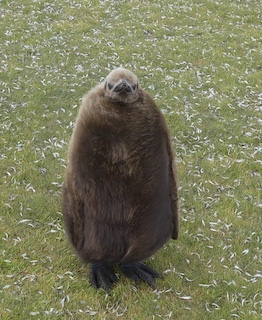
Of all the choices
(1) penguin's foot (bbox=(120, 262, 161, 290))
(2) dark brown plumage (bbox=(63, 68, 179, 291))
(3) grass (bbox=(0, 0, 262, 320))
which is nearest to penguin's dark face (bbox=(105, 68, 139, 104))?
(2) dark brown plumage (bbox=(63, 68, 179, 291))

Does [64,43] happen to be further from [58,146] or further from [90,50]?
[58,146]

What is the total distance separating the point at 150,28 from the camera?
11547mm

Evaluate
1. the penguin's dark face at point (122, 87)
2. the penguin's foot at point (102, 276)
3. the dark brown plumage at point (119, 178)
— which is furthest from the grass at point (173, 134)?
the penguin's dark face at point (122, 87)

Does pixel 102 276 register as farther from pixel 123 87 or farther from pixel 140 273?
pixel 123 87

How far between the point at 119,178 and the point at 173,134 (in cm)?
347

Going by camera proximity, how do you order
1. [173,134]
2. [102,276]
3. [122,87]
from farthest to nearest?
[173,134] < [102,276] < [122,87]

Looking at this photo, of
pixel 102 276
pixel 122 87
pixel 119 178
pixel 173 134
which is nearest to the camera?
pixel 122 87

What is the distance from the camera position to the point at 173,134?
680 cm

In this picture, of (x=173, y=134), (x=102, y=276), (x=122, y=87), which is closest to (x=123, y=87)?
(x=122, y=87)

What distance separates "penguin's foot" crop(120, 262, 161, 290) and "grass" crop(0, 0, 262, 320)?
8cm

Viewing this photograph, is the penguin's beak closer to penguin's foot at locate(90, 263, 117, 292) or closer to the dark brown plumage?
the dark brown plumage

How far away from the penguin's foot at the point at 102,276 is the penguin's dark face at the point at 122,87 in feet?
5.12

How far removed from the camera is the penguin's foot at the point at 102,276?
392 cm

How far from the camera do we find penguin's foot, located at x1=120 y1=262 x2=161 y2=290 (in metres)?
4.00
